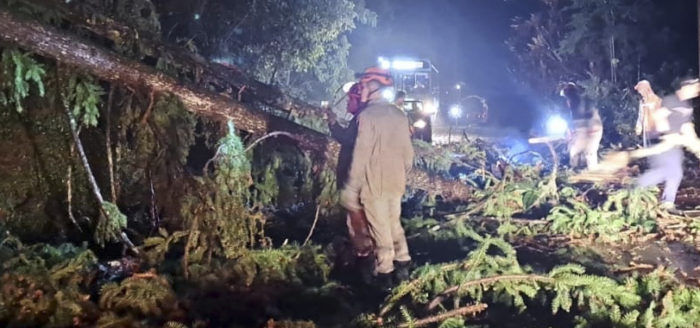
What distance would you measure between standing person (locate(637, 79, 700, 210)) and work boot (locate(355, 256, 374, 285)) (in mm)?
4261

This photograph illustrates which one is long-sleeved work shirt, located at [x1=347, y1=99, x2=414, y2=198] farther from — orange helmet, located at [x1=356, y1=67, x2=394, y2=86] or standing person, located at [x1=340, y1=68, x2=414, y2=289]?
orange helmet, located at [x1=356, y1=67, x2=394, y2=86]

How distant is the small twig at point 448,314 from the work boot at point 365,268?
127 centimetres

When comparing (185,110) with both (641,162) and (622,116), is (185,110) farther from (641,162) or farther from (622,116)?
(622,116)

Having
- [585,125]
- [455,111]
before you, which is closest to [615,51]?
[585,125]

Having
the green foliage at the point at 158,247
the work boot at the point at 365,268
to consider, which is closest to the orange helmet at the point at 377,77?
the work boot at the point at 365,268

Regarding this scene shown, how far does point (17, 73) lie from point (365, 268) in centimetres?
342

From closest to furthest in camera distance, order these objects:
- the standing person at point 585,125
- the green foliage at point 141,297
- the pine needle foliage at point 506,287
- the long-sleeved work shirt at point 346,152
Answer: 1. the green foliage at point 141,297
2. the pine needle foliage at point 506,287
3. the long-sleeved work shirt at point 346,152
4. the standing person at point 585,125

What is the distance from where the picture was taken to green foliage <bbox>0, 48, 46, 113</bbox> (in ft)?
13.6

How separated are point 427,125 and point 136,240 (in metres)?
9.86

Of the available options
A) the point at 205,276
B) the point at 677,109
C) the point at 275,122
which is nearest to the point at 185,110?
the point at 275,122

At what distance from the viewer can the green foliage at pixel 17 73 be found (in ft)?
13.6

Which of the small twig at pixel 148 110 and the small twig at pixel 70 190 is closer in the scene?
the small twig at pixel 70 190

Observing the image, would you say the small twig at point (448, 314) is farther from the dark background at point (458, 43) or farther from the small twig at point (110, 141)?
the dark background at point (458, 43)

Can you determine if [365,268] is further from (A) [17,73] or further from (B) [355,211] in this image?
(A) [17,73]
